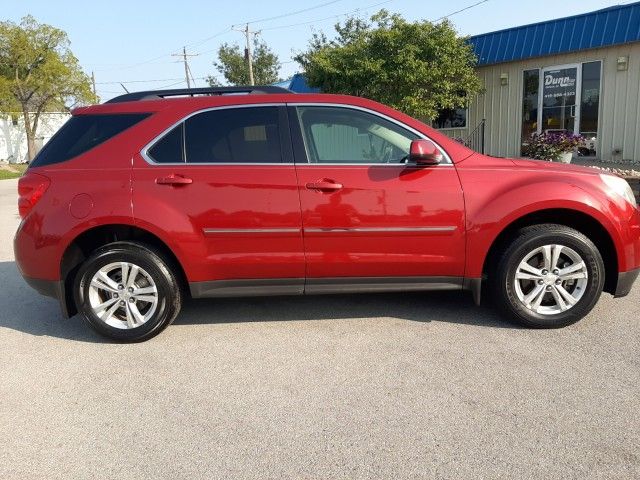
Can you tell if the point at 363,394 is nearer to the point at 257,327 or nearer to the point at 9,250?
the point at 257,327

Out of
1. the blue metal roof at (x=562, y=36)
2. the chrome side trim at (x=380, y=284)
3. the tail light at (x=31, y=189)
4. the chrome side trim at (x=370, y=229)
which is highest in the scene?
the blue metal roof at (x=562, y=36)

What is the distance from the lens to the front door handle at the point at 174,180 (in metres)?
3.88

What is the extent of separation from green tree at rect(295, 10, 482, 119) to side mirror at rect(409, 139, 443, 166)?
1000 centimetres

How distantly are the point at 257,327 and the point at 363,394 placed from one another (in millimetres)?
1398

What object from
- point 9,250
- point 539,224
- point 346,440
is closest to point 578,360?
point 539,224

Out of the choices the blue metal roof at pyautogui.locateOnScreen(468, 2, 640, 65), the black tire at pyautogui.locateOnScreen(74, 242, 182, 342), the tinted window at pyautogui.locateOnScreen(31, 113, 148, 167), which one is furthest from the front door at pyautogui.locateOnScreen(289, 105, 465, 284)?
the blue metal roof at pyautogui.locateOnScreen(468, 2, 640, 65)

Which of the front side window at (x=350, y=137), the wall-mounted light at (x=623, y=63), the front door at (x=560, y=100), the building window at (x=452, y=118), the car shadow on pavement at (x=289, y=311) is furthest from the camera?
the building window at (x=452, y=118)

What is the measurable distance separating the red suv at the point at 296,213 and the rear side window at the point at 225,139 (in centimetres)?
1

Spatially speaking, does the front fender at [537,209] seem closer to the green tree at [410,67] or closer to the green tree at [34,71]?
the green tree at [410,67]

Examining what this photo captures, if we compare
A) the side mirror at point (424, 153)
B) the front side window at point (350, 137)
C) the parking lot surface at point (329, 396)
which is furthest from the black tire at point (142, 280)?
the side mirror at point (424, 153)

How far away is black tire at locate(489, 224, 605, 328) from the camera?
154 inches

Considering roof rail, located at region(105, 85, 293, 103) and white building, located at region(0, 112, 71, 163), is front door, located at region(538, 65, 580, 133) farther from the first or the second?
white building, located at region(0, 112, 71, 163)

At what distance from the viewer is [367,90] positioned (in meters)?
14.3

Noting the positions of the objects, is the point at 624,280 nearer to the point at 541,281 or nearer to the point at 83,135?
the point at 541,281
